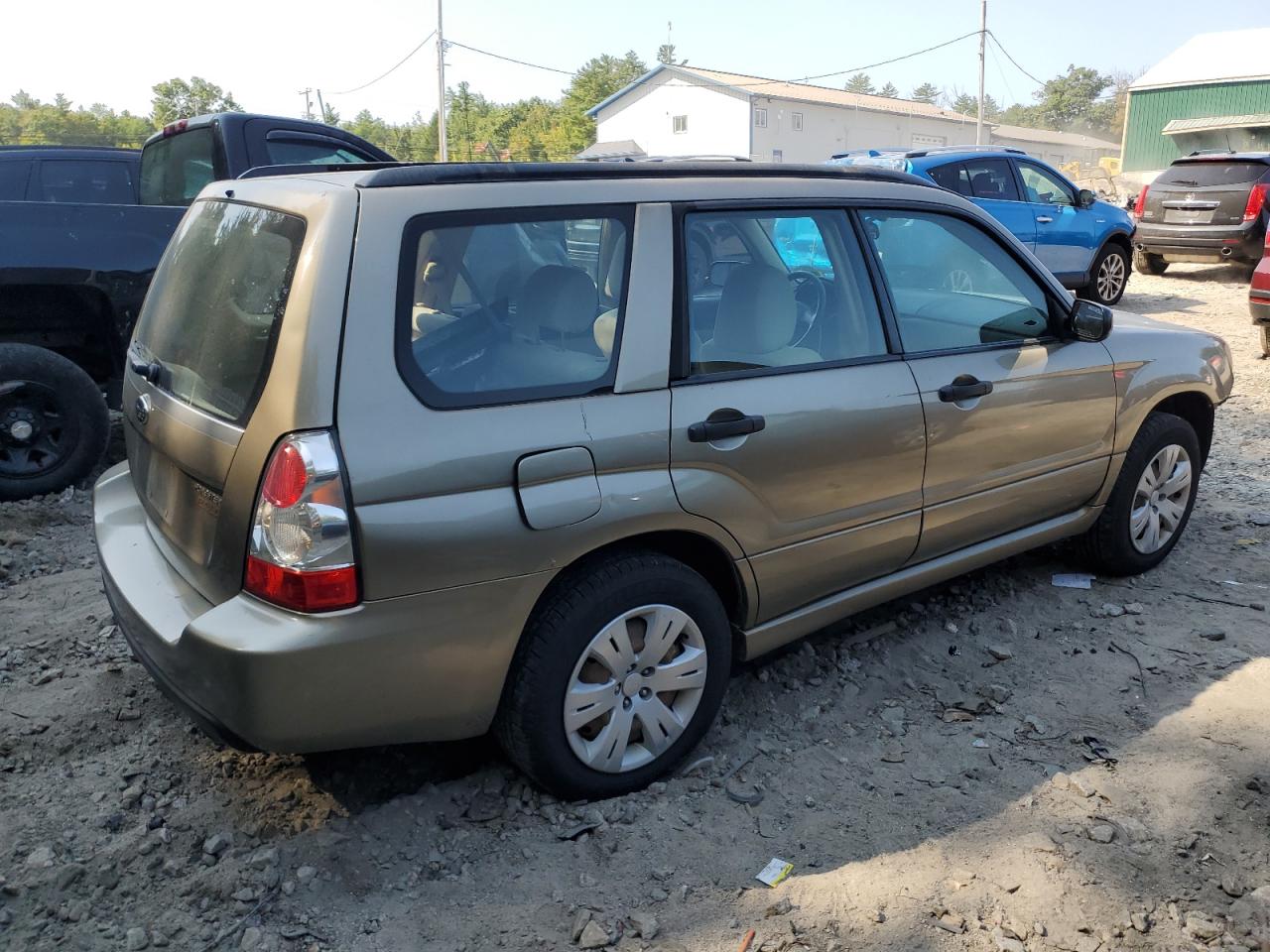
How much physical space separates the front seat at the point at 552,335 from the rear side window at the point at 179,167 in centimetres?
451

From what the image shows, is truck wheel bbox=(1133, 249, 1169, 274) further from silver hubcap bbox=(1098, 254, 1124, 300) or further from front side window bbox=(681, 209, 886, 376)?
front side window bbox=(681, 209, 886, 376)

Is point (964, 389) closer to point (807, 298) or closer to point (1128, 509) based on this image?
point (807, 298)

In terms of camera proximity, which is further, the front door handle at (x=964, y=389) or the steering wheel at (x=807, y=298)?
the front door handle at (x=964, y=389)

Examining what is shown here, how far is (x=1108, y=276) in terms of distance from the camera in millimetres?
12039

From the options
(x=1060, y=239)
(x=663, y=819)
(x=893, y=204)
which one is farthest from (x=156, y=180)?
(x=1060, y=239)

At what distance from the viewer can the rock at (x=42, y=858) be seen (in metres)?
2.61

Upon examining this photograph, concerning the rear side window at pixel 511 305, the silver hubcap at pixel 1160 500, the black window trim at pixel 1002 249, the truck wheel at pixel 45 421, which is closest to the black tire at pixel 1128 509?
the silver hubcap at pixel 1160 500

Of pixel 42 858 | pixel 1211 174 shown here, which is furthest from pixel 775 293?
pixel 1211 174

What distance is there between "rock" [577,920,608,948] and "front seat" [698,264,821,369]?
5.09ft

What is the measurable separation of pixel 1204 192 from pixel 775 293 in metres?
13.0

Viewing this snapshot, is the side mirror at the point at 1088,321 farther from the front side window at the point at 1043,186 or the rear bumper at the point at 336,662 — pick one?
the front side window at the point at 1043,186

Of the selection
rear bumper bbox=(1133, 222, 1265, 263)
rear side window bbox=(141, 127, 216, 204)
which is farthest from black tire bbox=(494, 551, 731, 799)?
rear bumper bbox=(1133, 222, 1265, 263)

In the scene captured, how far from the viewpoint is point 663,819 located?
2.86 m

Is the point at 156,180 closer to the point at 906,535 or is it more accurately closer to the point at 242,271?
the point at 242,271
